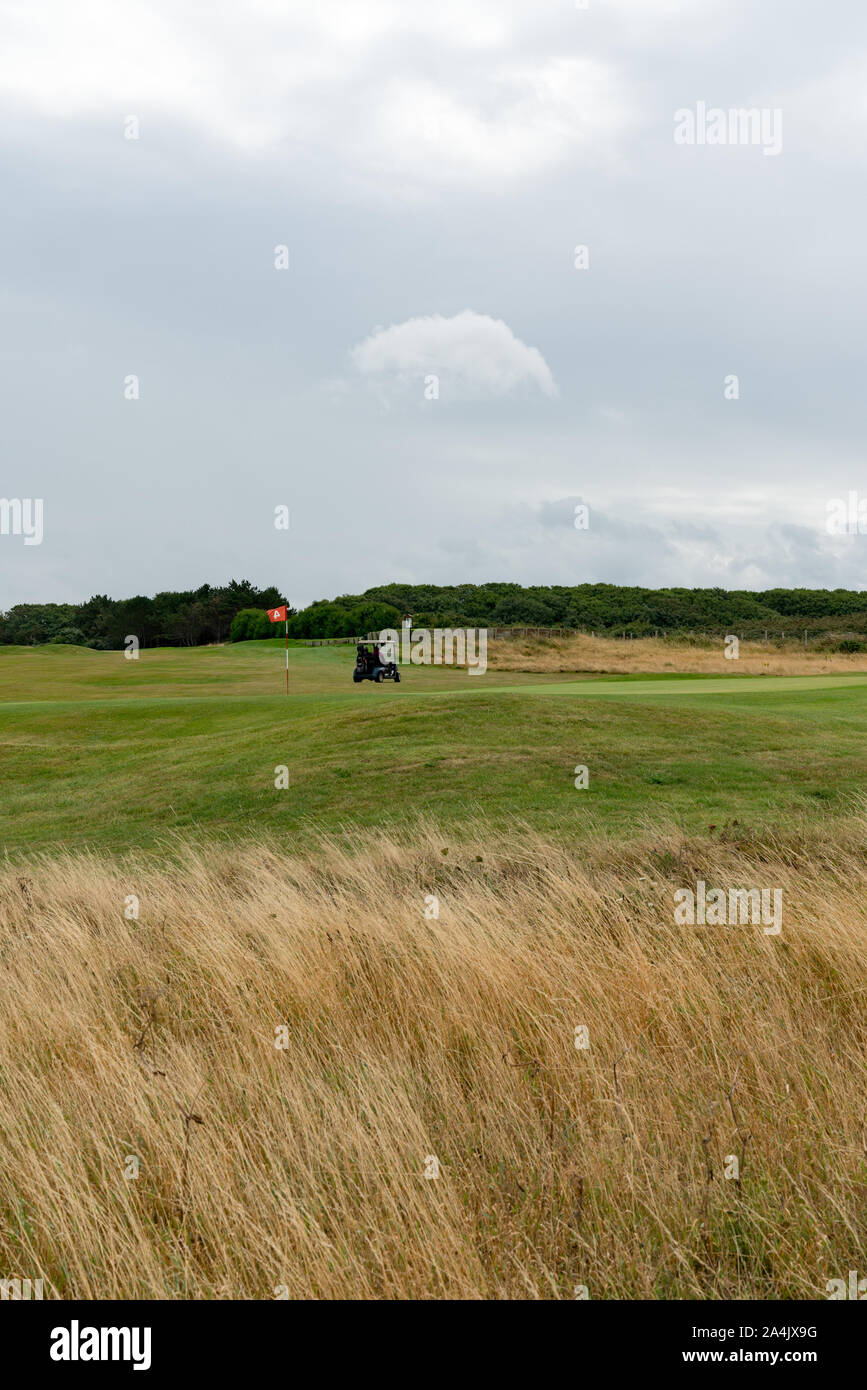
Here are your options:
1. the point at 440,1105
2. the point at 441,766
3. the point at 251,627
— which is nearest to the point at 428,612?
the point at 251,627

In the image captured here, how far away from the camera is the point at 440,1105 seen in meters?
4.09

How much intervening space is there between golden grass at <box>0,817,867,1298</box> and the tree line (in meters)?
90.3

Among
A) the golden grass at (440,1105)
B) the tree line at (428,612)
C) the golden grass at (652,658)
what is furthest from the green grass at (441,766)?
the tree line at (428,612)

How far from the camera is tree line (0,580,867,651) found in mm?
104688

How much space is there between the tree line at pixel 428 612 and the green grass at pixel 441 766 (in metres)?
71.8

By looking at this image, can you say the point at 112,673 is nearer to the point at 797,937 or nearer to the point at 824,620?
the point at 797,937

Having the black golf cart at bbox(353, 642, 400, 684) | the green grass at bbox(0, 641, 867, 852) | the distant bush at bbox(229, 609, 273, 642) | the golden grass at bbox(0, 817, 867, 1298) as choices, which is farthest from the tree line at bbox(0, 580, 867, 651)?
the golden grass at bbox(0, 817, 867, 1298)

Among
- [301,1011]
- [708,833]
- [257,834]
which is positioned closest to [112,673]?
[257,834]

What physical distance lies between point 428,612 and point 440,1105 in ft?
341

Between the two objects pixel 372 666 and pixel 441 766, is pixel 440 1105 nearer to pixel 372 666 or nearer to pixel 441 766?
pixel 441 766

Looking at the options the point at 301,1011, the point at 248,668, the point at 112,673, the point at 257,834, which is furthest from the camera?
the point at 248,668
